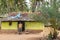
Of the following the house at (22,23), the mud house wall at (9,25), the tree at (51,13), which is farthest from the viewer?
the mud house wall at (9,25)

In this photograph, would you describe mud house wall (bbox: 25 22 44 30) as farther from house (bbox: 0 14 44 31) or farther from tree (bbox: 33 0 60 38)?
tree (bbox: 33 0 60 38)

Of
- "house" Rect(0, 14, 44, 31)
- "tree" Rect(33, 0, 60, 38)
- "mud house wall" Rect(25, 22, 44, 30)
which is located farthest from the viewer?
"mud house wall" Rect(25, 22, 44, 30)

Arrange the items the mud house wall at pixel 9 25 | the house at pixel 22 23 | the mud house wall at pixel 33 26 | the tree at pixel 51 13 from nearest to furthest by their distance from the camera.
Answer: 1. the tree at pixel 51 13
2. the house at pixel 22 23
3. the mud house wall at pixel 33 26
4. the mud house wall at pixel 9 25

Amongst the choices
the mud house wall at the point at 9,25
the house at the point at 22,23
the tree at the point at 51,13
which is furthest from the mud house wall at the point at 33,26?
the tree at the point at 51,13

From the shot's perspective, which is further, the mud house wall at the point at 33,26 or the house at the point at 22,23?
the mud house wall at the point at 33,26

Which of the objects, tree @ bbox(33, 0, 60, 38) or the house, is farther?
the house

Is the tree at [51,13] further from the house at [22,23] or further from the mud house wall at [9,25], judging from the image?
the mud house wall at [9,25]

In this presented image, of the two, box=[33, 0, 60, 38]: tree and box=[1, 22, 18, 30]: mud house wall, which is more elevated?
box=[33, 0, 60, 38]: tree

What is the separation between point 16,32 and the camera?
20938mm

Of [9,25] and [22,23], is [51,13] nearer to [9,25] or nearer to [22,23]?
[22,23]

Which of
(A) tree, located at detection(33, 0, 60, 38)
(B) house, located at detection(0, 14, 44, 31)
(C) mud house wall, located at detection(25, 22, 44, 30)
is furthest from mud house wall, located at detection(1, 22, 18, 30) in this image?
(A) tree, located at detection(33, 0, 60, 38)

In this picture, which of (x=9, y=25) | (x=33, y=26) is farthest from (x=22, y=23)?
(x=9, y=25)

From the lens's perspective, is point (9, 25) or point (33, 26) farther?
point (9, 25)

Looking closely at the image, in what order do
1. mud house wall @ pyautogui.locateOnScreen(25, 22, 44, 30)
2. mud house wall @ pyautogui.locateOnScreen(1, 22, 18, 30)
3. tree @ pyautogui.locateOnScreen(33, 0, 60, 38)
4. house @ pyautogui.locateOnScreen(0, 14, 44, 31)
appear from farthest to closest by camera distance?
mud house wall @ pyautogui.locateOnScreen(1, 22, 18, 30) → mud house wall @ pyautogui.locateOnScreen(25, 22, 44, 30) → house @ pyautogui.locateOnScreen(0, 14, 44, 31) → tree @ pyautogui.locateOnScreen(33, 0, 60, 38)
